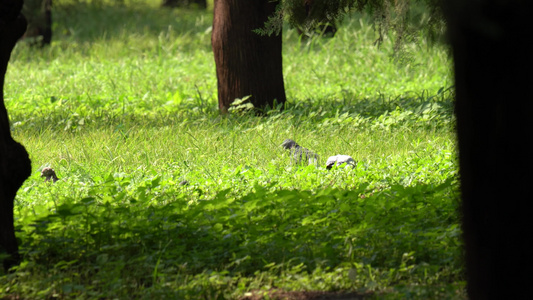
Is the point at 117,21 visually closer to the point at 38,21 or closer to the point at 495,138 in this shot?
the point at 38,21

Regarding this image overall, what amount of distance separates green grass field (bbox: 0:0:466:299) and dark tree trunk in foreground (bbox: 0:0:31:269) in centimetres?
18

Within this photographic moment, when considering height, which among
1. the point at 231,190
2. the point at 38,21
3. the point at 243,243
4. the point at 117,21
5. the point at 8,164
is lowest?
the point at 117,21

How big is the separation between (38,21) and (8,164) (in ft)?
44.7

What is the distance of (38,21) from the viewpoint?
16969 millimetres

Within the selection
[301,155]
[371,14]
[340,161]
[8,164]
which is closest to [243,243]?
[8,164]

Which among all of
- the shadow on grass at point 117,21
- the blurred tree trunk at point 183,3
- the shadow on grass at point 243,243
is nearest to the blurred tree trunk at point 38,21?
the shadow on grass at point 117,21

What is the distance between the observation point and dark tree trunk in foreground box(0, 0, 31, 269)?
4180 mm

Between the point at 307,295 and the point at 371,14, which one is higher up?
the point at 371,14

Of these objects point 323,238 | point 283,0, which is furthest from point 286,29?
point 323,238

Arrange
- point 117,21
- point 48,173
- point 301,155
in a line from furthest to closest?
point 117,21
point 301,155
point 48,173

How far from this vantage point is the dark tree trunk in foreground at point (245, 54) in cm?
968

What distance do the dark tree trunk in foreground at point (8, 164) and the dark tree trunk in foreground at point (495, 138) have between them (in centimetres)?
252

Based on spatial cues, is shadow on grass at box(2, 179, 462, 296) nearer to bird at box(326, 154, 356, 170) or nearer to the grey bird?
bird at box(326, 154, 356, 170)

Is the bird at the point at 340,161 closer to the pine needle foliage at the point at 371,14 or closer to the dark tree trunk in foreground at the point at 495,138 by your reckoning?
the pine needle foliage at the point at 371,14
